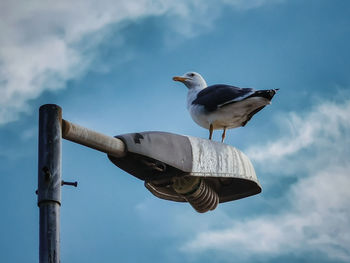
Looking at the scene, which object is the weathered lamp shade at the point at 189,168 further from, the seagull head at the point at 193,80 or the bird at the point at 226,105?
the seagull head at the point at 193,80

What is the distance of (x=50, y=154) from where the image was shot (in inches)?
173

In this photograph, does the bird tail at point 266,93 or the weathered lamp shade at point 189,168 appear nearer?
the weathered lamp shade at point 189,168

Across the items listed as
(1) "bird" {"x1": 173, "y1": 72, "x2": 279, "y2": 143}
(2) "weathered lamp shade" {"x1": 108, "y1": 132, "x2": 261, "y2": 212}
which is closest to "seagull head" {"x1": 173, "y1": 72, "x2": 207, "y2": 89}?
(1) "bird" {"x1": 173, "y1": 72, "x2": 279, "y2": 143}

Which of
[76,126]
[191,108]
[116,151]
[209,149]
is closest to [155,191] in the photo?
[209,149]

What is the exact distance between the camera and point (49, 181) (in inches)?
172

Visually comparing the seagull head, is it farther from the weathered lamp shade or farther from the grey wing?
the weathered lamp shade

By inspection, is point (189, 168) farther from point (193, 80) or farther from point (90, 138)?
point (193, 80)

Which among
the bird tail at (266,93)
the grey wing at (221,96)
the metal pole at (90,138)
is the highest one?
the grey wing at (221,96)

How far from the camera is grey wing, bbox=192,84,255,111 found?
937 cm

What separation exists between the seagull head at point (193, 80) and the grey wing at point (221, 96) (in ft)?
4.11

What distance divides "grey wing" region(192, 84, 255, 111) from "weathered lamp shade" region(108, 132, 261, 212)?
2.73 m

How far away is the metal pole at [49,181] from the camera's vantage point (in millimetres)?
4168

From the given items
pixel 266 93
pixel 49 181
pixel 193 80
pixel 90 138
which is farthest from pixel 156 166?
pixel 193 80

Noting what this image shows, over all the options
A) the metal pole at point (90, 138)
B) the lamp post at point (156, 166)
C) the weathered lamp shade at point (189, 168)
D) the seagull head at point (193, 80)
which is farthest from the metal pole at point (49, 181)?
the seagull head at point (193, 80)
